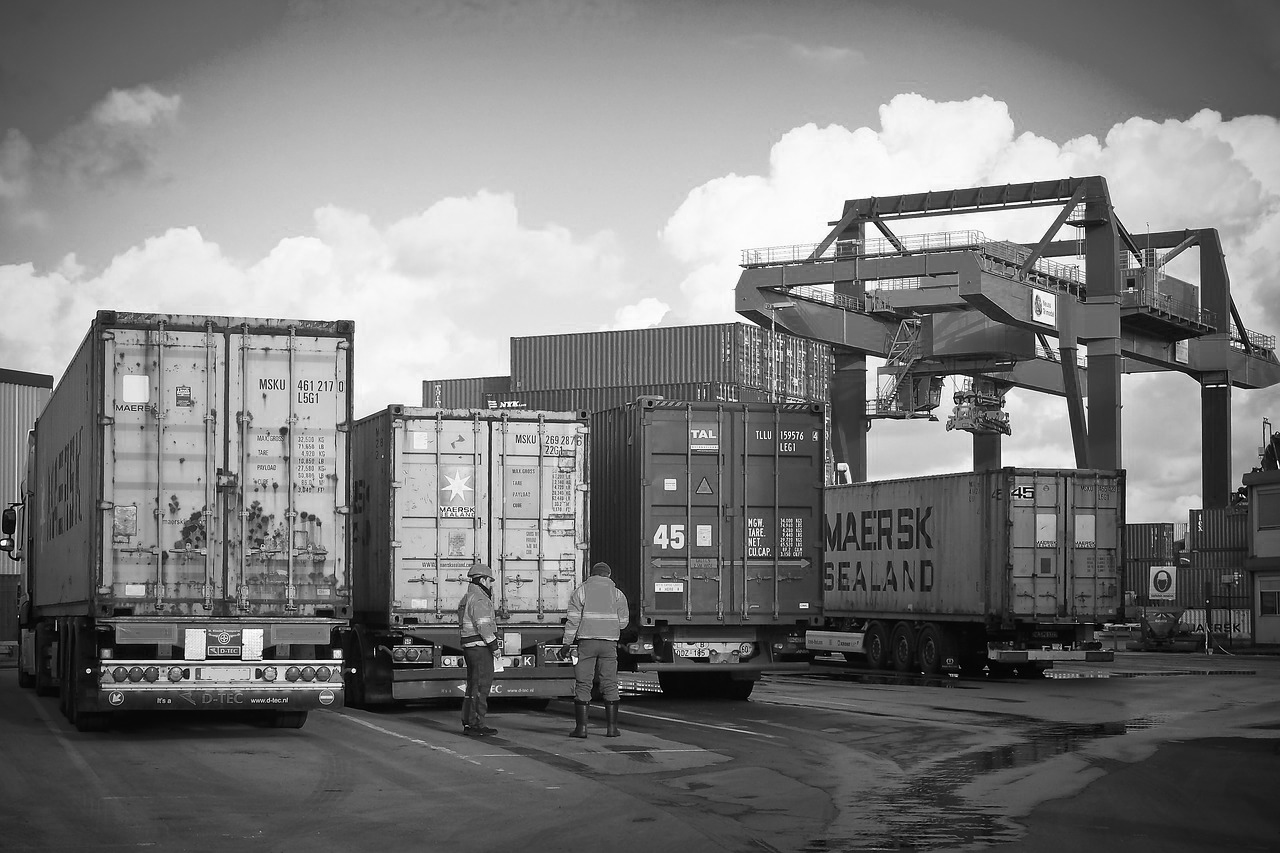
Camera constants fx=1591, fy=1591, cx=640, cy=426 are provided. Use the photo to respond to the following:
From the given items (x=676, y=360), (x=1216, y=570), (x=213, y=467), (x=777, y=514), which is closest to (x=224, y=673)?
(x=213, y=467)

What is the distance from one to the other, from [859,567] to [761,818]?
19942mm

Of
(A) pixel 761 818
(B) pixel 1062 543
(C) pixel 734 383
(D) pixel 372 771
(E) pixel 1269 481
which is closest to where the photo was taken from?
(A) pixel 761 818

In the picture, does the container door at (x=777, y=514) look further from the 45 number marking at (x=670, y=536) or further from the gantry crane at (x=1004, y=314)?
the gantry crane at (x=1004, y=314)

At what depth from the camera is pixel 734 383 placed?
2862 inches

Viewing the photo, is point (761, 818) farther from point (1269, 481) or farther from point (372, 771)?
point (1269, 481)

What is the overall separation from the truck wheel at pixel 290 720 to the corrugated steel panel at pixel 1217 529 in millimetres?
40790

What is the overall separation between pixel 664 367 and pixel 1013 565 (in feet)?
164

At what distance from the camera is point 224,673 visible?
1382 cm

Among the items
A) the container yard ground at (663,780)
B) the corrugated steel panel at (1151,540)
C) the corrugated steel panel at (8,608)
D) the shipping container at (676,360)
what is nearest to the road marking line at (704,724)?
the container yard ground at (663,780)

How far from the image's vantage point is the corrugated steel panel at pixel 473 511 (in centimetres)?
1730

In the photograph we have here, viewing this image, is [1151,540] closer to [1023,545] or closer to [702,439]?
[1023,545]

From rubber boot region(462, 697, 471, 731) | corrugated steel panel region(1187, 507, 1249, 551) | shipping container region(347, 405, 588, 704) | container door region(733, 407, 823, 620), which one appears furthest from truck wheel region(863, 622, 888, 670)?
A: corrugated steel panel region(1187, 507, 1249, 551)

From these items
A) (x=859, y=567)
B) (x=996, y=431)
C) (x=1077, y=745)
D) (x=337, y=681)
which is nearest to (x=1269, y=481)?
(x=996, y=431)

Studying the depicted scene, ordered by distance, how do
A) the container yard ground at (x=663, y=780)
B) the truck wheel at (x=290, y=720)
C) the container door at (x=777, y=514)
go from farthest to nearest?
1. the container door at (x=777, y=514)
2. the truck wheel at (x=290, y=720)
3. the container yard ground at (x=663, y=780)
